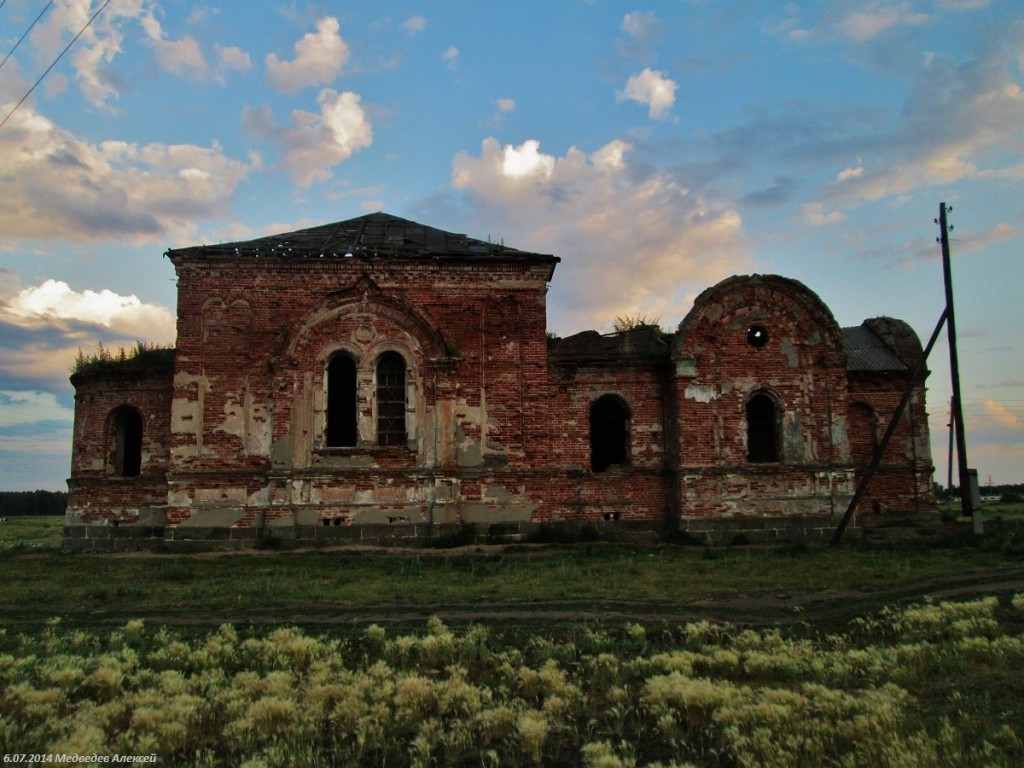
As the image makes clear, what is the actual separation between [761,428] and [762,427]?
4 centimetres

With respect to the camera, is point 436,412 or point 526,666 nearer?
point 526,666

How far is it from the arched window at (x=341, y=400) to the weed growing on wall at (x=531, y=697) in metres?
9.04

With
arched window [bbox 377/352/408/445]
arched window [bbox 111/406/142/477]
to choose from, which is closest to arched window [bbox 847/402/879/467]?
arched window [bbox 377/352/408/445]

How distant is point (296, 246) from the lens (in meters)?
18.8

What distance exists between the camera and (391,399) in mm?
18438

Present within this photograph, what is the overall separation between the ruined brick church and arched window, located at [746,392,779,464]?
0.04 m

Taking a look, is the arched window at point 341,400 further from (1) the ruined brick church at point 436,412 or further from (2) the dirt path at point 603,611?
(2) the dirt path at point 603,611

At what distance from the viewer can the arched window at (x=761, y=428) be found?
63.1 feet

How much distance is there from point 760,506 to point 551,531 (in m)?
5.13

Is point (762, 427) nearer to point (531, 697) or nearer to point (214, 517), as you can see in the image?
point (214, 517)

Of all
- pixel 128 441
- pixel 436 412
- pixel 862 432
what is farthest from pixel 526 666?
pixel 862 432

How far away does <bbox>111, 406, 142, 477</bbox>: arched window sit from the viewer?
64.3 ft

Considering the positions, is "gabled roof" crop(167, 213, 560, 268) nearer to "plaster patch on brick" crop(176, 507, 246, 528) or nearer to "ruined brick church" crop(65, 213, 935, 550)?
"ruined brick church" crop(65, 213, 935, 550)

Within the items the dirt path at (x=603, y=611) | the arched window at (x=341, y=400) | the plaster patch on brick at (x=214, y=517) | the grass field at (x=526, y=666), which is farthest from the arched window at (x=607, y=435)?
the plaster patch on brick at (x=214, y=517)
